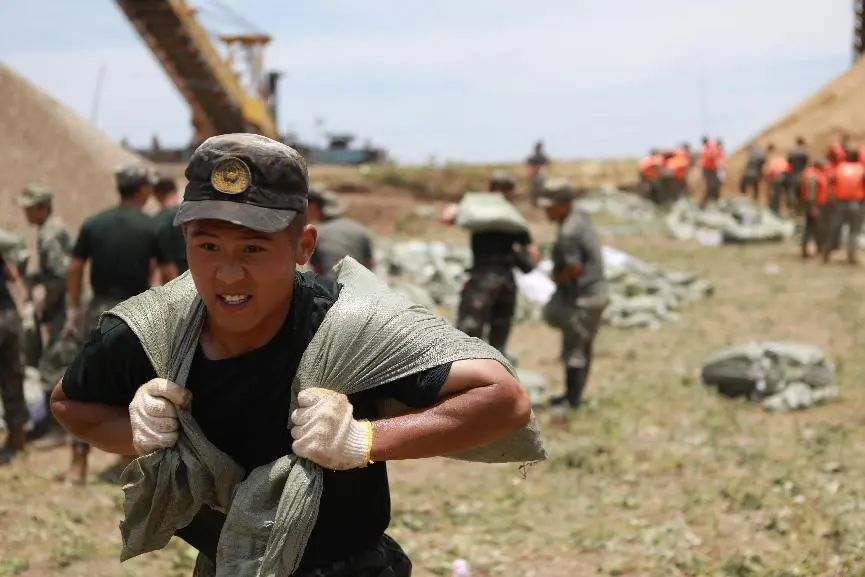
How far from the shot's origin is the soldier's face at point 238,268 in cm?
224

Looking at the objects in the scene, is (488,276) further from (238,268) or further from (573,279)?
(238,268)

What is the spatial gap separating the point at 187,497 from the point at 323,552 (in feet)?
1.11

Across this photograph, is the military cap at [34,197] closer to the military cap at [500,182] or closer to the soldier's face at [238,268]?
the military cap at [500,182]

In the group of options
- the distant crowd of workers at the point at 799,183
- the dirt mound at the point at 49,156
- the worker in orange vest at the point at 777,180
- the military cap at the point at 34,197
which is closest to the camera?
the military cap at the point at 34,197

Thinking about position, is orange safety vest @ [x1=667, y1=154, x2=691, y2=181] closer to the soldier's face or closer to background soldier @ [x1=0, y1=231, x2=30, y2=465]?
background soldier @ [x1=0, y1=231, x2=30, y2=465]

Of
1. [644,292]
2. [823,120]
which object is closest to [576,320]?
[644,292]

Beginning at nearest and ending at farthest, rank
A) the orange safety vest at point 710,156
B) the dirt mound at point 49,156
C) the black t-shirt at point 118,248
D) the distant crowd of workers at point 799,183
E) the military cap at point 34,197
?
the black t-shirt at point 118,248
the military cap at point 34,197
the dirt mound at point 49,156
the distant crowd of workers at point 799,183
the orange safety vest at point 710,156

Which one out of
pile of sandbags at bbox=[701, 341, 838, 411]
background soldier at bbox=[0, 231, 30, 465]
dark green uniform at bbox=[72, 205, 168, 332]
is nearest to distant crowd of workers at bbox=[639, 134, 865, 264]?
pile of sandbags at bbox=[701, 341, 838, 411]

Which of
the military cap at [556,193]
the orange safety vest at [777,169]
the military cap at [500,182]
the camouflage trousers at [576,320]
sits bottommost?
the camouflage trousers at [576,320]

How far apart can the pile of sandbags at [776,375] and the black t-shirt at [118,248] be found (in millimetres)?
4869

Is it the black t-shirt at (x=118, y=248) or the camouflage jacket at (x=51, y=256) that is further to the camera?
the camouflage jacket at (x=51, y=256)

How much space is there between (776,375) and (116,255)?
533 cm

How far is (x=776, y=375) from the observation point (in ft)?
29.2

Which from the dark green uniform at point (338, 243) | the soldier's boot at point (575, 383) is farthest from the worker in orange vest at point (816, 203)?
the dark green uniform at point (338, 243)
